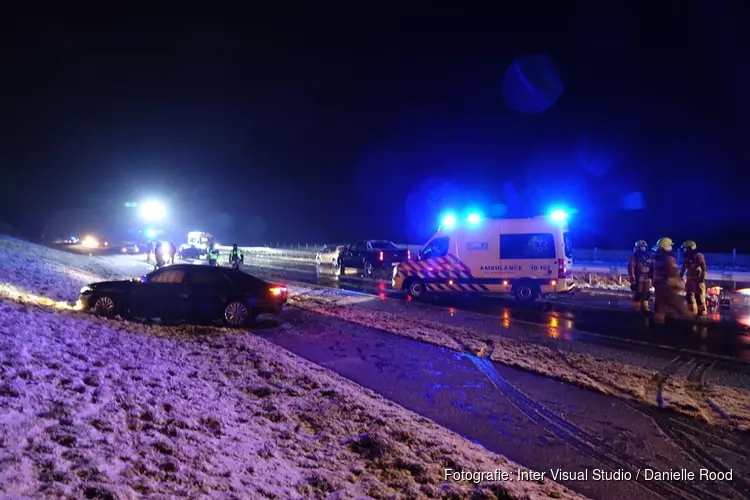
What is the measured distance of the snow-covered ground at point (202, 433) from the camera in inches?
140

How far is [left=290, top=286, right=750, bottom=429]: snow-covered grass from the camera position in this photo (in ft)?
20.4

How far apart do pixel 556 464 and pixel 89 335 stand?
6.91 m

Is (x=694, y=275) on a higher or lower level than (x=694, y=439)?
higher

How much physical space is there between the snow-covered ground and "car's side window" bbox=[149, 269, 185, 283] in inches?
155

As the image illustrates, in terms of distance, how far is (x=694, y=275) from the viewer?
39.2 ft

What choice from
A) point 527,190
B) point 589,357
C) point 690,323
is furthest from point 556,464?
point 527,190

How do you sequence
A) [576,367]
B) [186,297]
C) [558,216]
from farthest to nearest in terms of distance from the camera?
[558,216] < [186,297] < [576,367]

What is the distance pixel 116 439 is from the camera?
160 inches

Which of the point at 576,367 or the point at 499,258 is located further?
the point at 499,258

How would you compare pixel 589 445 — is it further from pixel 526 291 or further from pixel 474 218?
pixel 474 218

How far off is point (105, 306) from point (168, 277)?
1.42 meters

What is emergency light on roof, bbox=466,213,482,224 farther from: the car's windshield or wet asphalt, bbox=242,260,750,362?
the car's windshield

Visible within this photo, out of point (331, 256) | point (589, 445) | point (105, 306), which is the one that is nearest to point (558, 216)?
point (589, 445)

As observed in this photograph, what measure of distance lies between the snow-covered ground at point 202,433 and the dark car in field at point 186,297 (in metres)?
3.61
